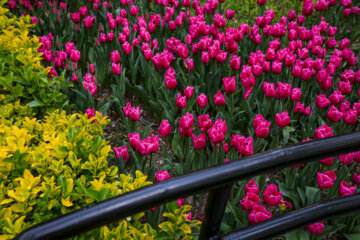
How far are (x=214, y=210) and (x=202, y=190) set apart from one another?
11 cm

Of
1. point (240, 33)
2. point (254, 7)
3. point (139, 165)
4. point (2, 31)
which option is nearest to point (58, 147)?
point (139, 165)

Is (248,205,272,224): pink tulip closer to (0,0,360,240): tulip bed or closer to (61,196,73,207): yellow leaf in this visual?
(0,0,360,240): tulip bed

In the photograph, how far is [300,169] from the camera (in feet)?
7.43

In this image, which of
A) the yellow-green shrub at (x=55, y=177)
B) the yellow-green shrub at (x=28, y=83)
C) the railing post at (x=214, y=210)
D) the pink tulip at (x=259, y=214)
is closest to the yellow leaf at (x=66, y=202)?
the yellow-green shrub at (x=55, y=177)

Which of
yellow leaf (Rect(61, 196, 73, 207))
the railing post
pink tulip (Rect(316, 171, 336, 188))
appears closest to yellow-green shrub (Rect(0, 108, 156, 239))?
yellow leaf (Rect(61, 196, 73, 207))

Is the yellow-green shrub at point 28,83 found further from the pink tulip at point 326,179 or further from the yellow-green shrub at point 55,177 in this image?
the pink tulip at point 326,179

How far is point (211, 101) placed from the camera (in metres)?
2.86

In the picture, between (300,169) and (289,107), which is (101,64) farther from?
(300,169)

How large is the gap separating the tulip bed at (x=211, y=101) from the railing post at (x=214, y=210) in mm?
475

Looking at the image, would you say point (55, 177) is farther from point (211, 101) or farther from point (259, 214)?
point (211, 101)

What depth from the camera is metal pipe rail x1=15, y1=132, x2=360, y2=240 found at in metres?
0.59

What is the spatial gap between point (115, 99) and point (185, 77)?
695 millimetres

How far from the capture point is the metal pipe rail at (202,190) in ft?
1.92

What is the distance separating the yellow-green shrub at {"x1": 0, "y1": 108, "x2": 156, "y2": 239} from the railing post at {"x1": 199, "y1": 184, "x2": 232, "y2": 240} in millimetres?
490
